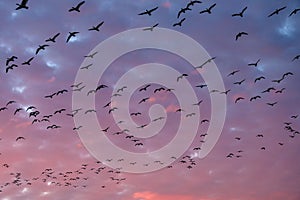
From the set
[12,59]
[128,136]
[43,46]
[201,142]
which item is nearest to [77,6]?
[43,46]

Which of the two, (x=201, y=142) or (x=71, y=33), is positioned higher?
(x=201, y=142)

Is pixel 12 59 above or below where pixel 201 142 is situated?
below

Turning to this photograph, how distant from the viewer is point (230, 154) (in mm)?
79500

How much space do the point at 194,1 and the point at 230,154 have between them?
42761 mm

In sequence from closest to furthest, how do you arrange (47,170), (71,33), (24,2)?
(24,2)
(71,33)
(47,170)

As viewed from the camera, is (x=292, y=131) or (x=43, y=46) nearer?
(x=43, y=46)

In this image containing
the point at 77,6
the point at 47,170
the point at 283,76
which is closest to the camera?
the point at 77,6

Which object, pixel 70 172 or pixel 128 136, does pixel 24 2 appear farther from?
pixel 70 172

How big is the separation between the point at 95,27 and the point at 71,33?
3387 millimetres

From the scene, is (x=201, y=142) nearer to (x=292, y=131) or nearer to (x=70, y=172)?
(x=292, y=131)

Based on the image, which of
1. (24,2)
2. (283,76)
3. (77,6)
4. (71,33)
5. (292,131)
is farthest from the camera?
(292,131)

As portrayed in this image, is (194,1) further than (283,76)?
No

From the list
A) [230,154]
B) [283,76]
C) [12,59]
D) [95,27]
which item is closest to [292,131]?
[230,154]

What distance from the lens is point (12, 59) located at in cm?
4784
